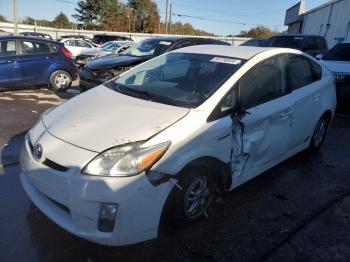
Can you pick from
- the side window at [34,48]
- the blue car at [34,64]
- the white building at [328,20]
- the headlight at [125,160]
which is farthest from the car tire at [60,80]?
the white building at [328,20]

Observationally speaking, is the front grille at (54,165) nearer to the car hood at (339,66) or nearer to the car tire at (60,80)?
the car hood at (339,66)

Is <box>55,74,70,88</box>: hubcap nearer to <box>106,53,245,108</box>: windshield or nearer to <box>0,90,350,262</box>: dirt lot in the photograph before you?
<box>0,90,350,262</box>: dirt lot

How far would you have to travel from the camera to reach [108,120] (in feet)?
9.43

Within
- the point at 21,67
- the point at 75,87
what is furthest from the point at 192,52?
the point at 75,87

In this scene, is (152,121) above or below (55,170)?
above

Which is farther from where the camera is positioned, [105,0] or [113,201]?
[105,0]

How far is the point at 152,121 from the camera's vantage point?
276cm

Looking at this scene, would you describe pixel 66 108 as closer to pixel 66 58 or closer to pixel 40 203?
pixel 40 203

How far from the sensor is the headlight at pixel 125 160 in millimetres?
2395

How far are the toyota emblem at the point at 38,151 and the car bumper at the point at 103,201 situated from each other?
0.13 m

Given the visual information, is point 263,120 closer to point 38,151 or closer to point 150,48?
point 38,151

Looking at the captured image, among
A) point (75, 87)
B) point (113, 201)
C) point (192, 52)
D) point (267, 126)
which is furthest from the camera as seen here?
point (75, 87)

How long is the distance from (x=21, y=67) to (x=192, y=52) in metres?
6.22

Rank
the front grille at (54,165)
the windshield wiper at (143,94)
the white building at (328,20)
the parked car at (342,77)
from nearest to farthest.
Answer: the front grille at (54,165), the windshield wiper at (143,94), the parked car at (342,77), the white building at (328,20)
